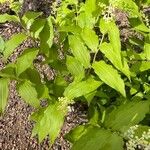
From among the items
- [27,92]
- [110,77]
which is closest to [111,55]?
[110,77]

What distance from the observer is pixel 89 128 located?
243 centimetres

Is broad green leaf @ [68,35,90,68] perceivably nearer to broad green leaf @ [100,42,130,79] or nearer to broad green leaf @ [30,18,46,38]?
broad green leaf @ [100,42,130,79]

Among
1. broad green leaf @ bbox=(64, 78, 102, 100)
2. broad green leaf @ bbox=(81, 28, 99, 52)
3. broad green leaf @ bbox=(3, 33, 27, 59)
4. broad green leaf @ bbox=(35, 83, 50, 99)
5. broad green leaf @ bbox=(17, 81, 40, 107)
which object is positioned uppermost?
broad green leaf @ bbox=(81, 28, 99, 52)

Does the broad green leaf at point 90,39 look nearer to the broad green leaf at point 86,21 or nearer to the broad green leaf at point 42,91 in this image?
the broad green leaf at point 86,21

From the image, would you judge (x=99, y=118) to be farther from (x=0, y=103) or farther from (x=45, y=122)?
(x=0, y=103)

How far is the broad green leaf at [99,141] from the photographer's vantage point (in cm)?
213

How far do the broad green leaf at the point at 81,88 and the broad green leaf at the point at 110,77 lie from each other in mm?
125

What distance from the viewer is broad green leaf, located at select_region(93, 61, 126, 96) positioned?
2197 millimetres

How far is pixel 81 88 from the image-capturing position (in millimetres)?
2332

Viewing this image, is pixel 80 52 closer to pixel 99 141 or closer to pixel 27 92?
pixel 27 92

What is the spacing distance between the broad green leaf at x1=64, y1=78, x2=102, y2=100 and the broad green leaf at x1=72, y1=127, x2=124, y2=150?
0.82 feet

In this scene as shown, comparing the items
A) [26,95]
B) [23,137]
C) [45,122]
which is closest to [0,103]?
[26,95]

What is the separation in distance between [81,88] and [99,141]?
0.36 metres

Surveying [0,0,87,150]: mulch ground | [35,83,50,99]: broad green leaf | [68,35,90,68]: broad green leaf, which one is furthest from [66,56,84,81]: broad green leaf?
[0,0,87,150]: mulch ground
